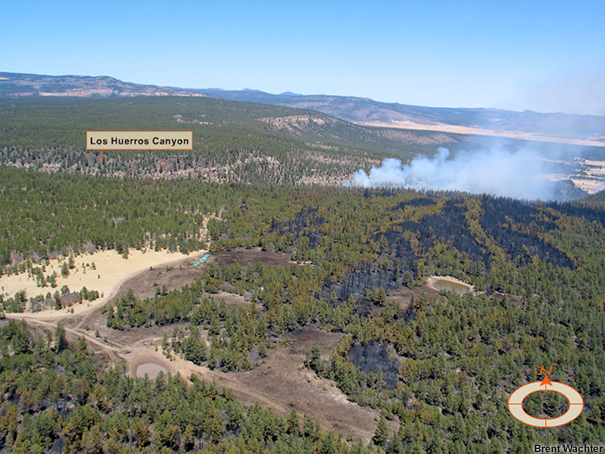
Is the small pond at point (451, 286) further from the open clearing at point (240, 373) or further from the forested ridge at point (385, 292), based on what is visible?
the open clearing at point (240, 373)

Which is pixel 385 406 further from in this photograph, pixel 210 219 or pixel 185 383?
pixel 210 219

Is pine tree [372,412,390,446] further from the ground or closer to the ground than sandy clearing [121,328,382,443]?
further from the ground

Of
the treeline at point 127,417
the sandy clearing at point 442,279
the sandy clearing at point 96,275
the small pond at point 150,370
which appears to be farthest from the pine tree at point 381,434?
the sandy clearing at point 96,275

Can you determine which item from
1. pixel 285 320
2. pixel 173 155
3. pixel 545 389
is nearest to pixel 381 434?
pixel 545 389

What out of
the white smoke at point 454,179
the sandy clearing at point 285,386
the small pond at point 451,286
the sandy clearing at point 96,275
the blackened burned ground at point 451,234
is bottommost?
the sandy clearing at point 285,386

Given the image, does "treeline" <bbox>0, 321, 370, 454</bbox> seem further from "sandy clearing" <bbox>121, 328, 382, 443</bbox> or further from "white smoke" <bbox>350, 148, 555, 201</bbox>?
"white smoke" <bbox>350, 148, 555, 201</bbox>

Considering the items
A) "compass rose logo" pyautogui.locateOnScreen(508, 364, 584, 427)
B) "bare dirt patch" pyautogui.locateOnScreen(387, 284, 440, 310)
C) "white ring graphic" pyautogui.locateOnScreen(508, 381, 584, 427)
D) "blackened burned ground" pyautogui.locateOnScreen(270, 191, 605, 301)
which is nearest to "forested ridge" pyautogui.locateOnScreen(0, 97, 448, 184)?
"blackened burned ground" pyautogui.locateOnScreen(270, 191, 605, 301)

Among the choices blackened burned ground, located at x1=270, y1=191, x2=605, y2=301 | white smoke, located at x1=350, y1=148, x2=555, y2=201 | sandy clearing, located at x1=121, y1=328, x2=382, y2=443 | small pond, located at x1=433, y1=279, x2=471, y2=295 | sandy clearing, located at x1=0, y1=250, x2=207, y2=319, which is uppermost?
white smoke, located at x1=350, y1=148, x2=555, y2=201
